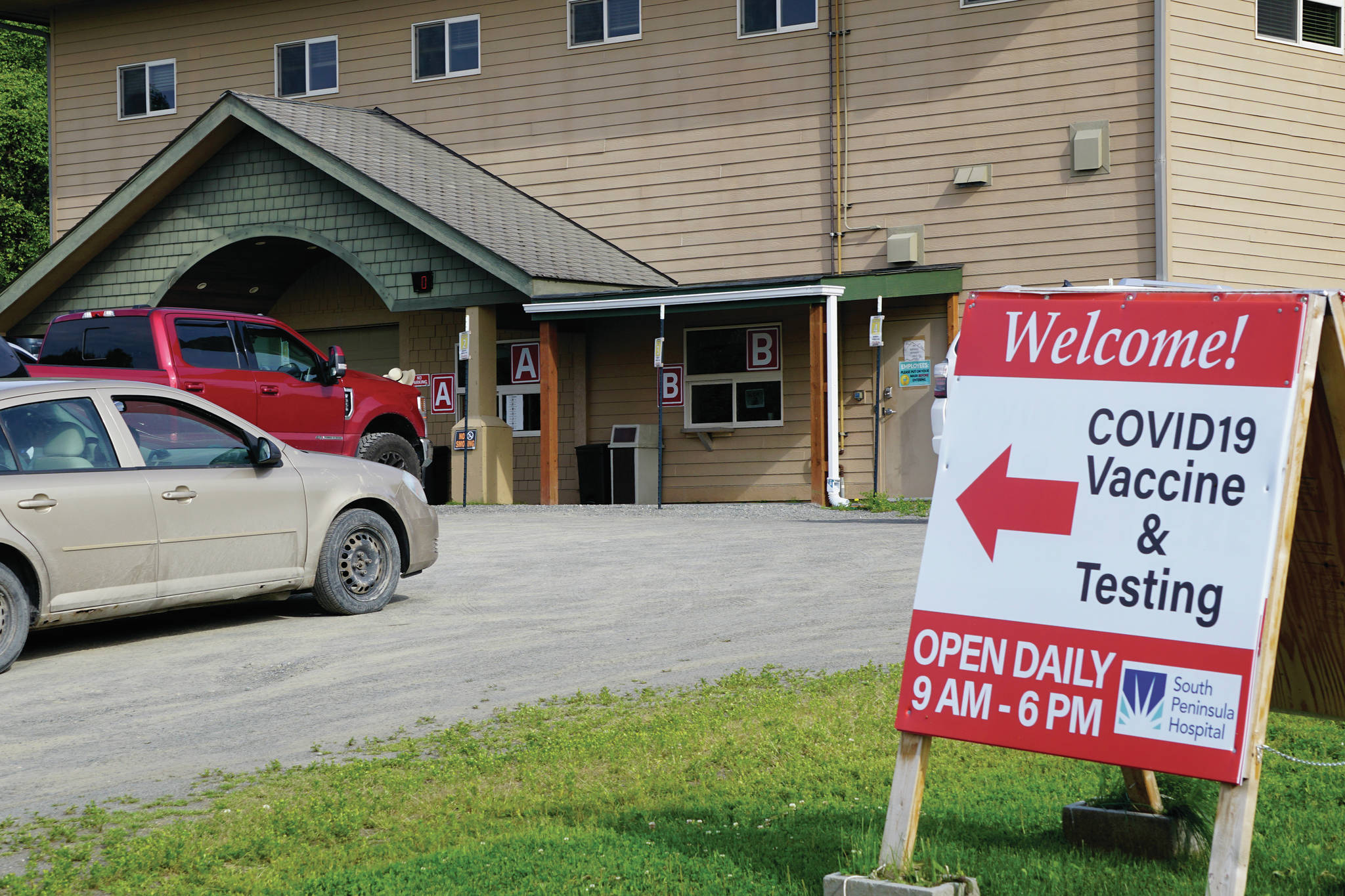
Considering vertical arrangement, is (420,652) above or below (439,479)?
below

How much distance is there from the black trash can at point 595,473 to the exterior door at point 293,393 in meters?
5.49

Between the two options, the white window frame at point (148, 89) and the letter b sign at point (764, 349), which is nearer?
the letter b sign at point (764, 349)

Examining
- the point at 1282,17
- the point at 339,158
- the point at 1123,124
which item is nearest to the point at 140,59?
the point at 339,158

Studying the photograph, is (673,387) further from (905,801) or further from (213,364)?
(905,801)

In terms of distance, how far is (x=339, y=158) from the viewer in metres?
19.4

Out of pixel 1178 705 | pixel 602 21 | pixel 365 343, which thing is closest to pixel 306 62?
pixel 365 343

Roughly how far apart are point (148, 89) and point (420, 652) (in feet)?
64.0

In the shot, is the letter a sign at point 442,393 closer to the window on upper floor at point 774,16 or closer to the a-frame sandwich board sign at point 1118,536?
the window on upper floor at point 774,16

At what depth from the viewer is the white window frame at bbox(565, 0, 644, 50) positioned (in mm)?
21203

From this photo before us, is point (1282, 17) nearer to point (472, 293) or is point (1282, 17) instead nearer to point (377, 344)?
point (472, 293)

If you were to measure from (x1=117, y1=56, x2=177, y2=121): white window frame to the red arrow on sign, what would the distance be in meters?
22.8

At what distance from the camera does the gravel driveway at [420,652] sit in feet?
19.8

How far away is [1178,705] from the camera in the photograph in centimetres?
368

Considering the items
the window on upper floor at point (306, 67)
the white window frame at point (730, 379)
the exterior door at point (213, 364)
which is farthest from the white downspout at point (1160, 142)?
the window on upper floor at point (306, 67)
